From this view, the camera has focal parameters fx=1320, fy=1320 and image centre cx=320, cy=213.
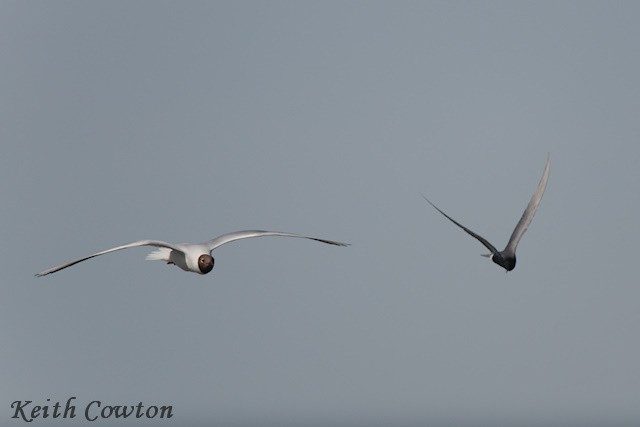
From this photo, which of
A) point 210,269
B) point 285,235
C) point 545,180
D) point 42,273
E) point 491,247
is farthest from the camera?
point 545,180

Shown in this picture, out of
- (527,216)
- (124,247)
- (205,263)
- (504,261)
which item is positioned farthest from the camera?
(527,216)

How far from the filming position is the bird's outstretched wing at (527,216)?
2424 inches

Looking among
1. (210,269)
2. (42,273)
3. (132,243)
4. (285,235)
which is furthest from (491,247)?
(42,273)

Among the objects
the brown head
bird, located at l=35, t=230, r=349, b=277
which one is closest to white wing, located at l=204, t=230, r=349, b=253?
bird, located at l=35, t=230, r=349, b=277

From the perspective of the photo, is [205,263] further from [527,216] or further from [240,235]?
[527,216]

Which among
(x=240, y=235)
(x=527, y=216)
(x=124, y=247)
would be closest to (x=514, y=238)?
(x=527, y=216)

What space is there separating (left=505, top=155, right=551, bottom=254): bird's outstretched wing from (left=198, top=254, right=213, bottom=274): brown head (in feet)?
53.9

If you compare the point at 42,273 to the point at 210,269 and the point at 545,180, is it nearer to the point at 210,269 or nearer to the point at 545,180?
the point at 210,269

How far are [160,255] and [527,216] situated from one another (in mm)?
18685

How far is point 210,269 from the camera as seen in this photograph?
5081cm

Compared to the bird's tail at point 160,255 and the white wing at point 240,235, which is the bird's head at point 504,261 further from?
the bird's tail at point 160,255

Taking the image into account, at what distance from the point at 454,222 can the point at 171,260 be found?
11538mm

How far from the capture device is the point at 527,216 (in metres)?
62.9

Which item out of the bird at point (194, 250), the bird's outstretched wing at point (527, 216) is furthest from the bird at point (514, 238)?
the bird at point (194, 250)
